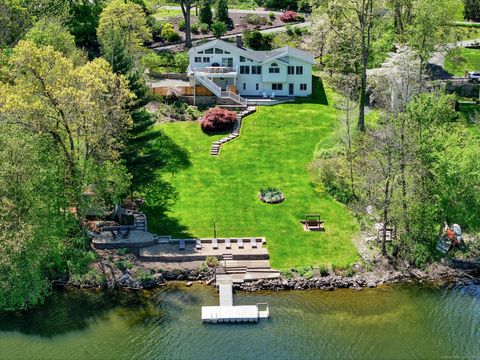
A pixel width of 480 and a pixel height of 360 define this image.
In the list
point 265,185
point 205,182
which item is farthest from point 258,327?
point 205,182

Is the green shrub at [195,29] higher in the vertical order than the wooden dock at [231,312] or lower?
higher

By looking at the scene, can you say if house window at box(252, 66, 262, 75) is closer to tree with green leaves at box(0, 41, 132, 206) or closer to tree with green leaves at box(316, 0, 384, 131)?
tree with green leaves at box(316, 0, 384, 131)

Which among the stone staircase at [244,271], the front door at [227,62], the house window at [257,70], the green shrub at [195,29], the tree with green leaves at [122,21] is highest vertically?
the tree with green leaves at [122,21]

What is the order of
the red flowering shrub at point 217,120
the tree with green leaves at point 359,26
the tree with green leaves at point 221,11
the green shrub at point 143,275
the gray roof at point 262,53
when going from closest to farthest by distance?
the green shrub at point 143,275
the tree with green leaves at point 359,26
the red flowering shrub at point 217,120
the gray roof at point 262,53
the tree with green leaves at point 221,11

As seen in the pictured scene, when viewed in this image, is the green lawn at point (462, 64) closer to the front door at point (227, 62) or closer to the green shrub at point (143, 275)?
the front door at point (227, 62)

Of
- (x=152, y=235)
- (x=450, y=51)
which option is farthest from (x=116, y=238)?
(x=450, y=51)

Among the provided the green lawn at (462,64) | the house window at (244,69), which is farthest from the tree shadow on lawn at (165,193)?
the green lawn at (462,64)
